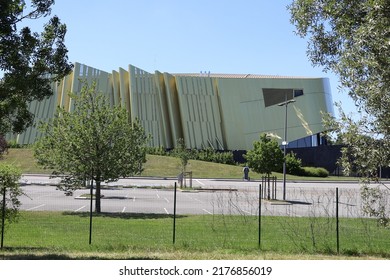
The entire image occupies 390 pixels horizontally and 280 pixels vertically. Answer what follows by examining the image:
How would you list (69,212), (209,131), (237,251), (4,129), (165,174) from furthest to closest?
1. (209,131)
2. (165,174)
3. (69,212)
4. (237,251)
5. (4,129)

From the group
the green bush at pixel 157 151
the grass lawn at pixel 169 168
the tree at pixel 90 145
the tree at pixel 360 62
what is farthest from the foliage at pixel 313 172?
the tree at pixel 360 62

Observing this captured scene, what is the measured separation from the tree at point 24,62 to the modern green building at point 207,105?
191 ft

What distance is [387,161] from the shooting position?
9078 millimetres

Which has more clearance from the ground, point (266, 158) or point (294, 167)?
point (266, 158)

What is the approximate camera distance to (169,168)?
185ft

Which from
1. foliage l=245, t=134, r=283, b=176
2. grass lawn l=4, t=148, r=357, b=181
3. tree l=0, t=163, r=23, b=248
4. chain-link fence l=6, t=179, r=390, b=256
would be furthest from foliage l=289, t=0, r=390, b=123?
grass lawn l=4, t=148, r=357, b=181

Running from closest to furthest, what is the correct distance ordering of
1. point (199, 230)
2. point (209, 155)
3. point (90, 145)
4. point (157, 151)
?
point (199, 230)
point (90, 145)
point (157, 151)
point (209, 155)

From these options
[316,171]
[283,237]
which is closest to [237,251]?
[283,237]

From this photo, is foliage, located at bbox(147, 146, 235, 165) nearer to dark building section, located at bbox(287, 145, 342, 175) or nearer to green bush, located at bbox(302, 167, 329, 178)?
dark building section, located at bbox(287, 145, 342, 175)

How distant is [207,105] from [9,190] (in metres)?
59.7

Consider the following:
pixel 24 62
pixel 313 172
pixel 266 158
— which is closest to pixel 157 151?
pixel 313 172

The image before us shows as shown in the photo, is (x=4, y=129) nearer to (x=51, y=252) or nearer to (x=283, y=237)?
(x=51, y=252)

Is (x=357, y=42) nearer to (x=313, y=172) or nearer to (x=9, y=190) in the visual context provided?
(x=9, y=190)

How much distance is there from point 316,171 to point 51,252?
5507 centimetres
